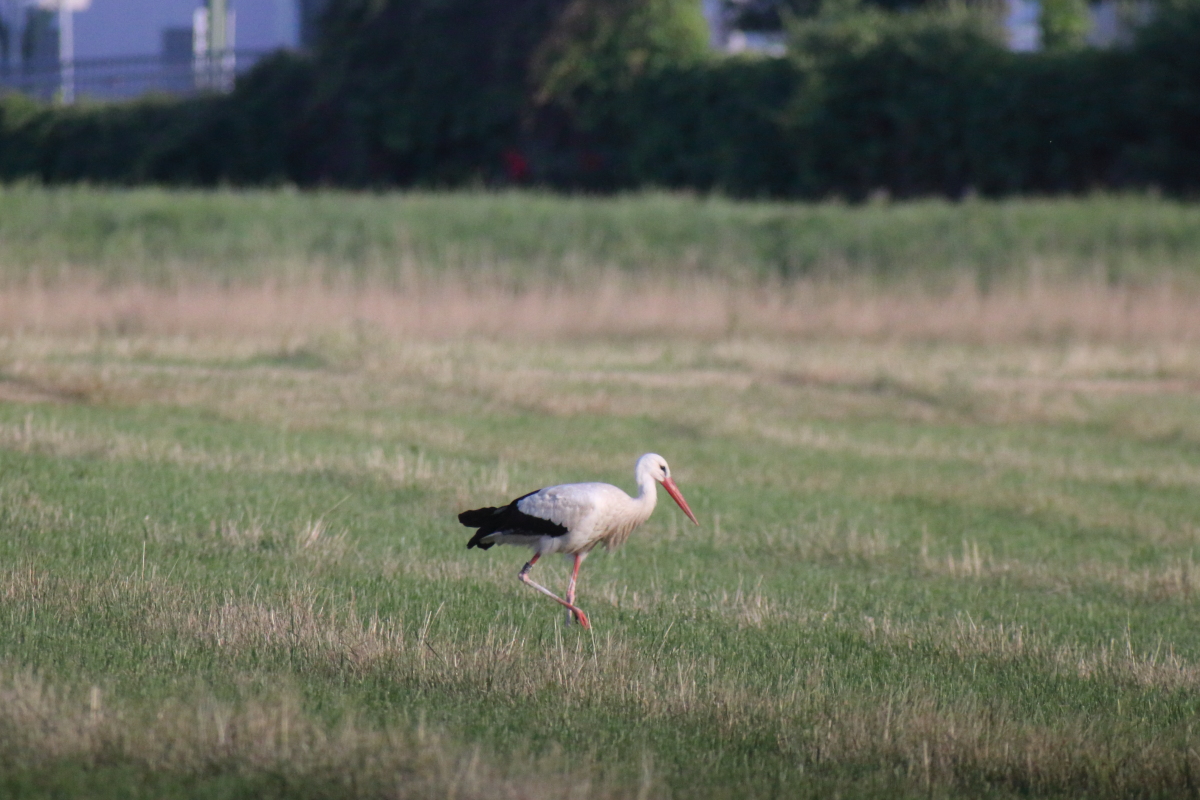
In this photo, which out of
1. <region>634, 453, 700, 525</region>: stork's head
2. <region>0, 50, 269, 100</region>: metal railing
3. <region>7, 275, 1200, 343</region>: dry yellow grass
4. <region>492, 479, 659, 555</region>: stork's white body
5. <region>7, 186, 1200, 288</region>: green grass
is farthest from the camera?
<region>0, 50, 269, 100</region>: metal railing

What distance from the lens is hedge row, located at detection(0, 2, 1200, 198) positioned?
103 feet

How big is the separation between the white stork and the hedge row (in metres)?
26.1

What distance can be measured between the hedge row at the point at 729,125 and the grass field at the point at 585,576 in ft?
42.7

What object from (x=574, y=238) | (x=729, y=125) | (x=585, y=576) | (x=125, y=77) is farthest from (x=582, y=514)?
(x=125, y=77)

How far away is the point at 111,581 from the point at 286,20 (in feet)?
151

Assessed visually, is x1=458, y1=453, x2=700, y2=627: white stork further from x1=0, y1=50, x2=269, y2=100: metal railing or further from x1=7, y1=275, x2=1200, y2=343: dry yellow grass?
x1=0, y1=50, x2=269, y2=100: metal railing

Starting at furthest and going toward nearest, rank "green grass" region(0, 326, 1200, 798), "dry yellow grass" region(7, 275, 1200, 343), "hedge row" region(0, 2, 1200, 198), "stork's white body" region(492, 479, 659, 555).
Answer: "hedge row" region(0, 2, 1200, 198)
"dry yellow grass" region(7, 275, 1200, 343)
"stork's white body" region(492, 479, 659, 555)
"green grass" region(0, 326, 1200, 798)

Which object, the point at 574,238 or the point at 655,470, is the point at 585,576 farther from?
the point at 574,238

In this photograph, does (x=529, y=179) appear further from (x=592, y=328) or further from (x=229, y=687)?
(x=229, y=687)

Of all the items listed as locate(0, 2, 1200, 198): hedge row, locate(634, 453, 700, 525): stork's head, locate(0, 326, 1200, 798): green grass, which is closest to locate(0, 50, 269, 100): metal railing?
locate(0, 2, 1200, 198): hedge row

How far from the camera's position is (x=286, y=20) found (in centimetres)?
5022

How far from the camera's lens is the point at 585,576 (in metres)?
8.92

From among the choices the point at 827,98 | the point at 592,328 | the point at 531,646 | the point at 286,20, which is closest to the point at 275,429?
the point at 531,646

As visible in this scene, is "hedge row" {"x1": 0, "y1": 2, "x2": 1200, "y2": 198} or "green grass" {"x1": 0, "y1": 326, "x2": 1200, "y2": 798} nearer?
"green grass" {"x1": 0, "y1": 326, "x2": 1200, "y2": 798}
